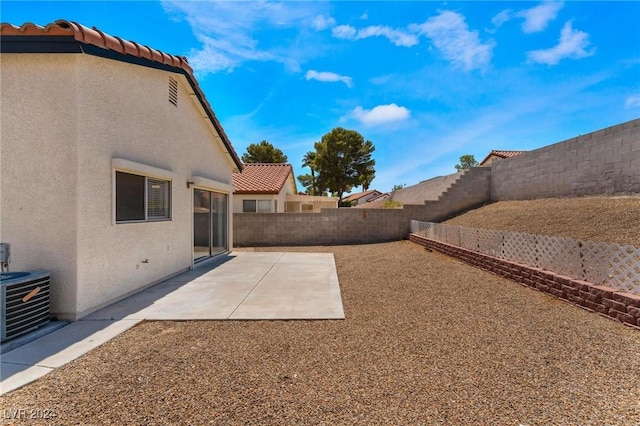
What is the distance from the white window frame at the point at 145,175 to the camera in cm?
543

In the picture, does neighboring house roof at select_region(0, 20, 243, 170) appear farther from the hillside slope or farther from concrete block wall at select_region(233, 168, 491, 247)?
the hillside slope

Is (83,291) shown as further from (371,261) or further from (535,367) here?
(371,261)

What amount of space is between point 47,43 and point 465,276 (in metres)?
9.95

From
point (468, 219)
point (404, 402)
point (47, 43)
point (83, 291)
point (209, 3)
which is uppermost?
point (209, 3)

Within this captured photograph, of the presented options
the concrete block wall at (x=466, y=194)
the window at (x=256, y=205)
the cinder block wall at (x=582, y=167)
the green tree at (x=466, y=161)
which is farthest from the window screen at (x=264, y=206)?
the green tree at (x=466, y=161)

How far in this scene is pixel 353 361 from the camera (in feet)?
11.2

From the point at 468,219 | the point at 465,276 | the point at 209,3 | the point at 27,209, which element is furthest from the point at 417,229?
the point at 27,209

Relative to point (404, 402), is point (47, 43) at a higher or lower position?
higher

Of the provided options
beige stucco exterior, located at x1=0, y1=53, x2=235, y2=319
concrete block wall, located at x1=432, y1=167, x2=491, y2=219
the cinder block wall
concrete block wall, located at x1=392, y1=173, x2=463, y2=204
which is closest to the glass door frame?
beige stucco exterior, located at x1=0, y1=53, x2=235, y2=319

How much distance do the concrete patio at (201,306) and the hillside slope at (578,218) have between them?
659 centimetres

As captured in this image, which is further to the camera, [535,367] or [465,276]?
[465,276]

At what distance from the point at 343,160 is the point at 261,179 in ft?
68.5

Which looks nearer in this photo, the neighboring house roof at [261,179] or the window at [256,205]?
the neighboring house roof at [261,179]

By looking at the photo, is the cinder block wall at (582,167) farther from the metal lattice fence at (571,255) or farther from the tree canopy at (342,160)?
the tree canopy at (342,160)
